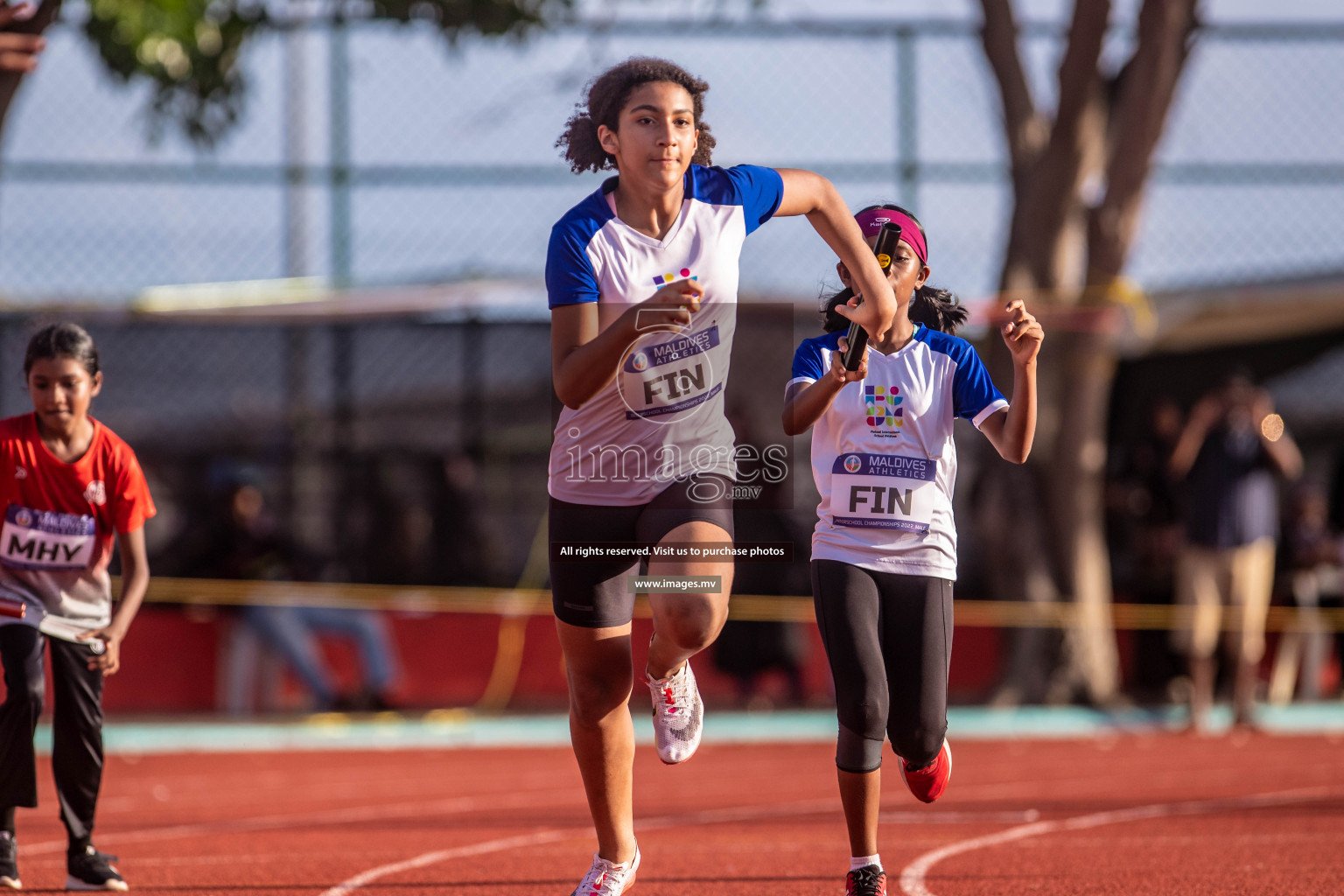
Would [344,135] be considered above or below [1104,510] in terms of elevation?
above

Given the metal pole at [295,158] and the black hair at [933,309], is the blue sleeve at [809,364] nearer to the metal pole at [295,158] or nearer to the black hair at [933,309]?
the black hair at [933,309]

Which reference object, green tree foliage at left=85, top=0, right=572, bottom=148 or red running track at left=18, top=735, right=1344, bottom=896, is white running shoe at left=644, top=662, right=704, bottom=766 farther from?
green tree foliage at left=85, top=0, right=572, bottom=148

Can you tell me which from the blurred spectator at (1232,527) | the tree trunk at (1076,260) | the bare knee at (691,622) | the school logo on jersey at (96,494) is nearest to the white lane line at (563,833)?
the school logo on jersey at (96,494)

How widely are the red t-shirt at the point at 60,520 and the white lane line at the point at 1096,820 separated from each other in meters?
2.97

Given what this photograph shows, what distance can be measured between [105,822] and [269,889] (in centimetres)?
244

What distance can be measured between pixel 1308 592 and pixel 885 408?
8.74 metres

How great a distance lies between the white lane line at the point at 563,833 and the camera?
5480 millimetres

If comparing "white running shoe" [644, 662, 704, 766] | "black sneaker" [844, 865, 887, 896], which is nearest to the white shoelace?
"white running shoe" [644, 662, 704, 766]

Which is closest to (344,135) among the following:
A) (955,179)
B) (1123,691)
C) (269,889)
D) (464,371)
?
(464,371)

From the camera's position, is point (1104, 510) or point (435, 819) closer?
point (435, 819)

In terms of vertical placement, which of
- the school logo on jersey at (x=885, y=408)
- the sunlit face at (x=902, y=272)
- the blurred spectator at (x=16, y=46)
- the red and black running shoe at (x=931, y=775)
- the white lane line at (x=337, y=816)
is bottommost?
the white lane line at (x=337, y=816)

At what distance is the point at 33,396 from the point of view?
531 centimetres

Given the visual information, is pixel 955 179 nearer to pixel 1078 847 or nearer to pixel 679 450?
pixel 1078 847

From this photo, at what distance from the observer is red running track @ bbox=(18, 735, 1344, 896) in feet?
17.5
